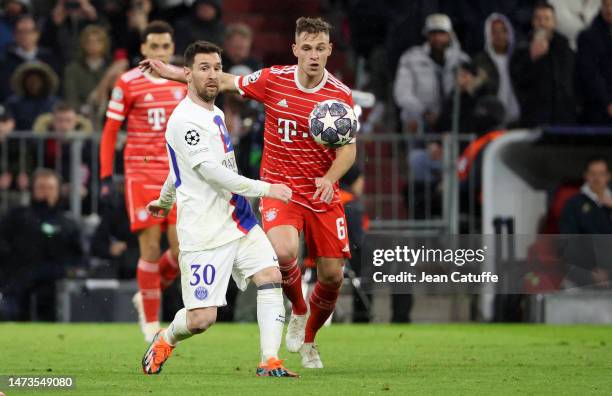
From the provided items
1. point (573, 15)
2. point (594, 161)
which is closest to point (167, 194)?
point (594, 161)

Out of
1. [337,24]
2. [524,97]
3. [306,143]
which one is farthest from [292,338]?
[337,24]

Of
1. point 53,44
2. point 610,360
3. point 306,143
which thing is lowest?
point 610,360

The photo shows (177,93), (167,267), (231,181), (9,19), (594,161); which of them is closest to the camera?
(231,181)

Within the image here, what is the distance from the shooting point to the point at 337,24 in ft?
71.6

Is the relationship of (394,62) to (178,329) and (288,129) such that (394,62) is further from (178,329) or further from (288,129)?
(178,329)

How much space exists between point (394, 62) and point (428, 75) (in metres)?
0.81

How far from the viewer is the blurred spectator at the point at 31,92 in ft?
60.1

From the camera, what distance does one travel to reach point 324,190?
10.1 metres

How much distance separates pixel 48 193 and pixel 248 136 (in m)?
2.34

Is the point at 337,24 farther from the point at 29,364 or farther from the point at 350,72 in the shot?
the point at 29,364

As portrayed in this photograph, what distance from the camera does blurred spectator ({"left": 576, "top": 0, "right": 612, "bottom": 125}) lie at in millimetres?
18375

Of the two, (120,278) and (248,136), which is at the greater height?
(248,136)

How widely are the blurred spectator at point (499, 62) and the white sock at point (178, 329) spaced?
9.89m

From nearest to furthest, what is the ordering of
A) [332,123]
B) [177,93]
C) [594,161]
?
[332,123] < [177,93] < [594,161]
